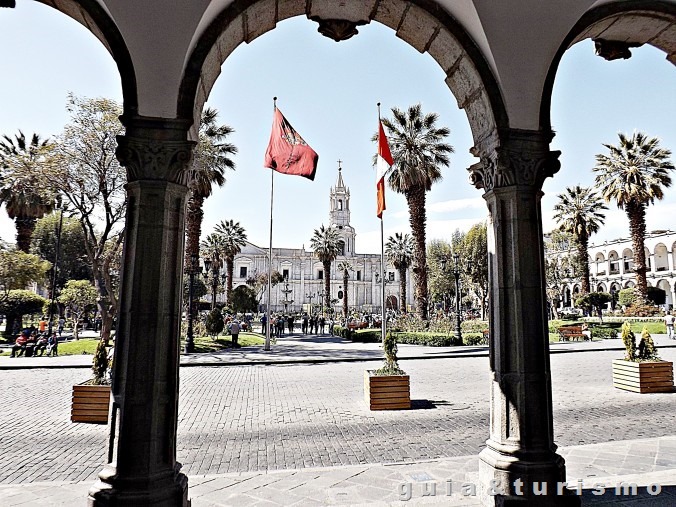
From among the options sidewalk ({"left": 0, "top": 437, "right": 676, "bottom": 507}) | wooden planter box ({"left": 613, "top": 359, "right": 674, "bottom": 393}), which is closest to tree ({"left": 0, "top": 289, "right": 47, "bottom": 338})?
sidewalk ({"left": 0, "top": 437, "right": 676, "bottom": 507})

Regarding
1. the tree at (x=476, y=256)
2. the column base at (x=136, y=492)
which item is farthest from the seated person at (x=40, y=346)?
the tree at (x=476, y=256)

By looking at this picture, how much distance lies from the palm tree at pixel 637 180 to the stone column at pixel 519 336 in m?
30.3

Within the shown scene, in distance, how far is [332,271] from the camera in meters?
91.1

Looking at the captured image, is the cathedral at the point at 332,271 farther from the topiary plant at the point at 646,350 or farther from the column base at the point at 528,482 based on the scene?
the column base at the point at 528,482

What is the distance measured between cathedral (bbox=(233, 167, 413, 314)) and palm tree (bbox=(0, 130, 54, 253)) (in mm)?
52356

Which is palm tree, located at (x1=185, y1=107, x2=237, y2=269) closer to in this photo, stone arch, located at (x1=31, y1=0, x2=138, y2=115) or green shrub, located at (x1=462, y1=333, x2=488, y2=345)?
green shrub, located at (x1=462, y1=333, x2=488, y2=345)

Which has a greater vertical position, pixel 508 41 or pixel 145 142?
pixel 508 41

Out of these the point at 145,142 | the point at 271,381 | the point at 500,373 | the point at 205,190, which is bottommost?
the point at 271,381

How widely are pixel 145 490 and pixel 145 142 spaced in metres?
2.88

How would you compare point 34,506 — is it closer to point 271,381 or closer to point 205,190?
point 271,381

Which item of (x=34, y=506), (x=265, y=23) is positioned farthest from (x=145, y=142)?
A: (x=34, y=506)

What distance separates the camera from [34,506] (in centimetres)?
407

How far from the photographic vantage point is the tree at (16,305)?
86.2 ft

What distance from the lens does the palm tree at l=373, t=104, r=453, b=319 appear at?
85.8ft
